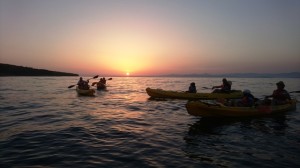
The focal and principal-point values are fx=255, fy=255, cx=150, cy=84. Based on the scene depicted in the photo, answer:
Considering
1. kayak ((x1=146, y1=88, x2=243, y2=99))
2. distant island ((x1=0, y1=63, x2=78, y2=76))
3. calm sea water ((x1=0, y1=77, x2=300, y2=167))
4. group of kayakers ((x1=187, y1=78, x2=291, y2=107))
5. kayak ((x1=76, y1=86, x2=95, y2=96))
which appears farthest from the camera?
distant island ((x1=0, y1=63, x2=78, y2=76))

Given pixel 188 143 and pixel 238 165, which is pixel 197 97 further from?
pixel 238 165

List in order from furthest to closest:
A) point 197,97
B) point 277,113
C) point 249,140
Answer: point 197,97, point 277,113, point 249,140

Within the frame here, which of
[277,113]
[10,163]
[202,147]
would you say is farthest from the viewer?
[277,113]

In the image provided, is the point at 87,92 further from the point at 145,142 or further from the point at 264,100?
the point at 145,142

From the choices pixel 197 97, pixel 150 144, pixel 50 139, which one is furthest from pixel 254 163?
pixel 197 97

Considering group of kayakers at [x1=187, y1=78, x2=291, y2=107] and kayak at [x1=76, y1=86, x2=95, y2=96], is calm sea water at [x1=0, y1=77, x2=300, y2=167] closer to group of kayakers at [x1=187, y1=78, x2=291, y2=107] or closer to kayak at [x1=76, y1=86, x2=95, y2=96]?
group of kayakers at [x1=187, y1=78, x2=291, y2=107]

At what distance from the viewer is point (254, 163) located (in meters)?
7.83

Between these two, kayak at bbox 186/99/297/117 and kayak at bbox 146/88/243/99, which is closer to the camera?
kayak at bbox 186/99/297/117

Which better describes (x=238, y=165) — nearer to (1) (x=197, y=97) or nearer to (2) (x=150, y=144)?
(2) (x=150, y=144)

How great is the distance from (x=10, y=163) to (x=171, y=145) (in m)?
5.28

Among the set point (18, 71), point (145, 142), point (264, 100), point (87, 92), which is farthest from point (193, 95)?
point (18, 71)

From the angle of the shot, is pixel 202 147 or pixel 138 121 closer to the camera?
pixel 202 147

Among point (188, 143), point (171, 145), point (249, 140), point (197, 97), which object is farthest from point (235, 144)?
point (197, 97)

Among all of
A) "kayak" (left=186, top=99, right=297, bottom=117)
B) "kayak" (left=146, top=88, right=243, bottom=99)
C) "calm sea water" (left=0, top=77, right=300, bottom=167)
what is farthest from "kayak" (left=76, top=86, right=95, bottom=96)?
"kayak" (left=186, top=99, right=297, bottom=117)
